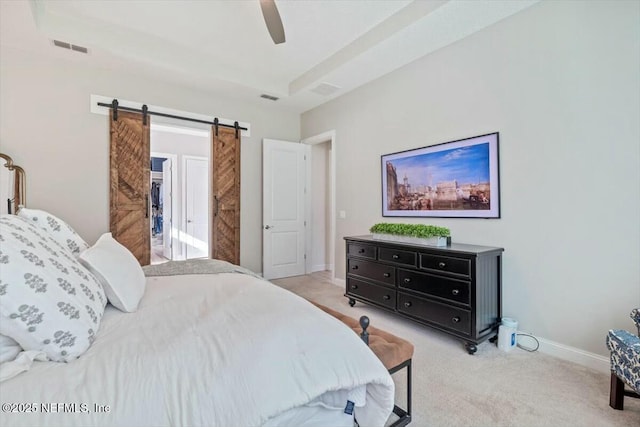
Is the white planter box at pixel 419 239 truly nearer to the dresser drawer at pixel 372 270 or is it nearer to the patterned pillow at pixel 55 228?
the dresser drawer at pixel 372 270

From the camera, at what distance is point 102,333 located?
1.11m

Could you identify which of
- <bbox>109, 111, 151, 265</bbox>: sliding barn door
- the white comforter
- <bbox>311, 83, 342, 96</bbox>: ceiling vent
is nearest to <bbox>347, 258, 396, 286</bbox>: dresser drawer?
the white comforter

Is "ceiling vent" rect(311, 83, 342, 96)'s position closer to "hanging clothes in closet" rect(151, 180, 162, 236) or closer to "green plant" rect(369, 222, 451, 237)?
"green plant" rect(369, 222, 451, 237)

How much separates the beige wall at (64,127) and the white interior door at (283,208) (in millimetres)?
1574

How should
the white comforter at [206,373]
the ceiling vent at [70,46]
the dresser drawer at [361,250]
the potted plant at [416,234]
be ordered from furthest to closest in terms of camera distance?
1. the dresser drawer at [361,250]
2. the ceiling vent at [70,46]
3. the potted plant at [416,234]
4. the white comforter at [206,373]

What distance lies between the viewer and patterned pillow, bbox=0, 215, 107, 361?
2.96ft

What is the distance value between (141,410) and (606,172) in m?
2.98

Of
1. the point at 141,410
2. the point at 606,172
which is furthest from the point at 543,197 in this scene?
the point at 141,410

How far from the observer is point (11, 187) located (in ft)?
10.1

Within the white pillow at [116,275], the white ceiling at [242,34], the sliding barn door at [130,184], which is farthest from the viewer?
the sliding barn door at [130,184]

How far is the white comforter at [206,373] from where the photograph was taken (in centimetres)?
80

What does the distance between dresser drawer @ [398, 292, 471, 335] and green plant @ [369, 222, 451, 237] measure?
0.60 meters

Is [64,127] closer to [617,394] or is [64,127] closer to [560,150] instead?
[560,150]

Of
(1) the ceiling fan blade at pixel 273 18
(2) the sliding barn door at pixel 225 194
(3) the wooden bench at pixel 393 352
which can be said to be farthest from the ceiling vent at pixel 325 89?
(3) the wooden bench at pixel 393 352
